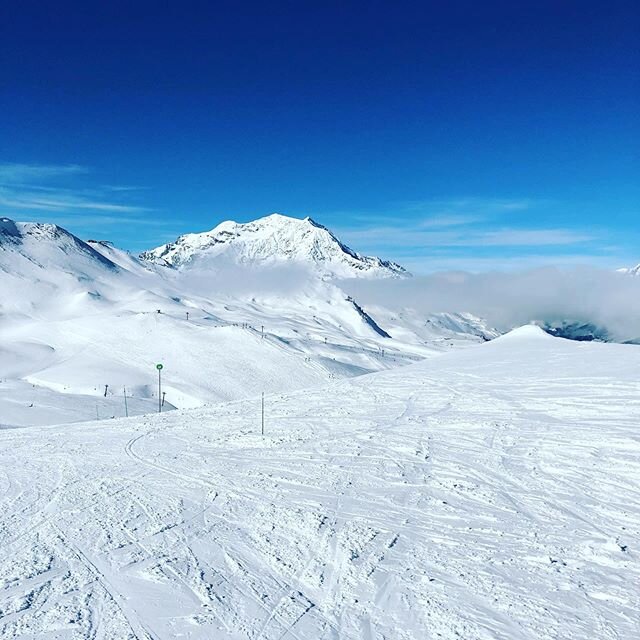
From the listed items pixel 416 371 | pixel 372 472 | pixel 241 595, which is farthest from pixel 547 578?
pixel 416 371

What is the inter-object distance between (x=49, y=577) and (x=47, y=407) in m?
49.2

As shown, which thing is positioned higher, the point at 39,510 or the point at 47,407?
the point at 39,510

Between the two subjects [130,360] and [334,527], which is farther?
[130,360]

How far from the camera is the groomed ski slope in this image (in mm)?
7395

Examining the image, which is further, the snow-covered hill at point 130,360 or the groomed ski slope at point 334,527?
the snow-covered hill at point 130,360

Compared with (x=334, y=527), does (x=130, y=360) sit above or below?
below

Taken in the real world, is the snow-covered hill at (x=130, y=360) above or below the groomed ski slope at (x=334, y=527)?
below

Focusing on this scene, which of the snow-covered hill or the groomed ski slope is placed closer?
the groomed ski slope

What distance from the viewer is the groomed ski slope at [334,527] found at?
7.39 meters

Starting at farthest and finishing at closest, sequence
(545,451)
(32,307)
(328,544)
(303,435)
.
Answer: (32,307) < (303,435) < (545,451) < (328,544)

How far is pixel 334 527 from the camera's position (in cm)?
1051

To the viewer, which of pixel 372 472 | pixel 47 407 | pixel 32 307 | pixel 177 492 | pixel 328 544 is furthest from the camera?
pixel 32 307

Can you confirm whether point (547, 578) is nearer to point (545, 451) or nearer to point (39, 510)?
point (545, 451)

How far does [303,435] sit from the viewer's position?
18.5m
